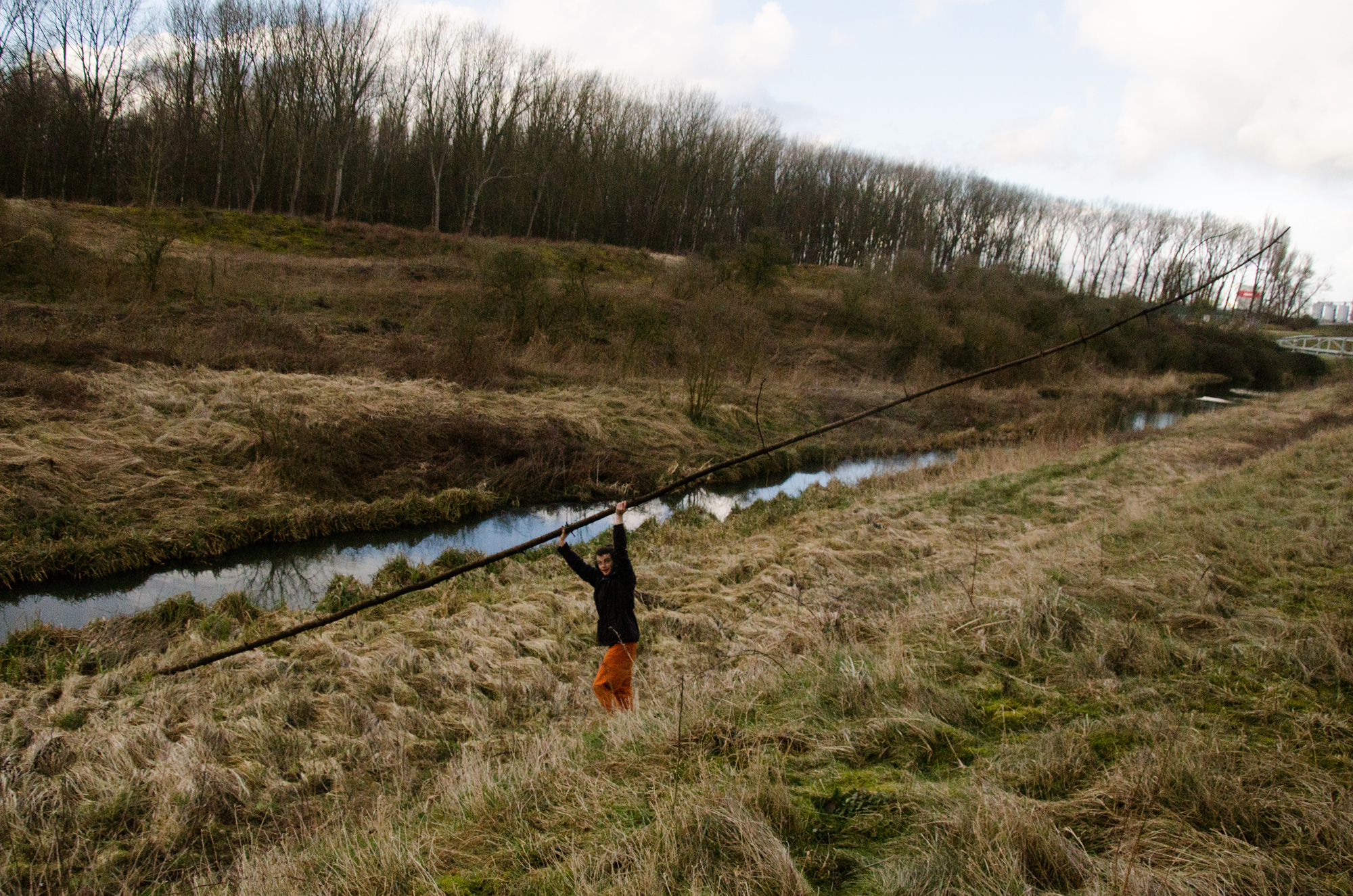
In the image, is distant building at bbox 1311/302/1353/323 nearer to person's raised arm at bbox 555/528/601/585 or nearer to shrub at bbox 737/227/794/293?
shrub at bbox 737/227/794/293

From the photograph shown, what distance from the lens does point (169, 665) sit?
6277 millimetres

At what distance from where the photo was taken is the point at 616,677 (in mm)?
5090

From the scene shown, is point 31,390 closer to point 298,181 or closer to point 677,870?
point 677,870

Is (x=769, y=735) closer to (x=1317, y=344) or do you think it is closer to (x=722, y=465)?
(x=722, y=465)

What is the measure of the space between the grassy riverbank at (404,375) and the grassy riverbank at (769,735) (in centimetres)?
388

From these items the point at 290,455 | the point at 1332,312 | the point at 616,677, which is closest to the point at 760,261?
the point at 290,455

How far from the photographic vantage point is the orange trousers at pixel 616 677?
501 cm

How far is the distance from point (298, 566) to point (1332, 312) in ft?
357

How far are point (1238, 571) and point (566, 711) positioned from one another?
5.21 metres

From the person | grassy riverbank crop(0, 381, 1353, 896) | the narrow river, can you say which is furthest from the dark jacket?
the narrow river

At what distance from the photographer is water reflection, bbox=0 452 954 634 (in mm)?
8500

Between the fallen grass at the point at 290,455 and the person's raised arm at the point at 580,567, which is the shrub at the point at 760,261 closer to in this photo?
the fallen grass at the point at 290,455

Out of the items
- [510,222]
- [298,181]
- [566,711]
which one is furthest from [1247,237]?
[566,711]

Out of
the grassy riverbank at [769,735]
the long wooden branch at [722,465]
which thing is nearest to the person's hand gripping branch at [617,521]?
the long wooden branch at [722,465]
